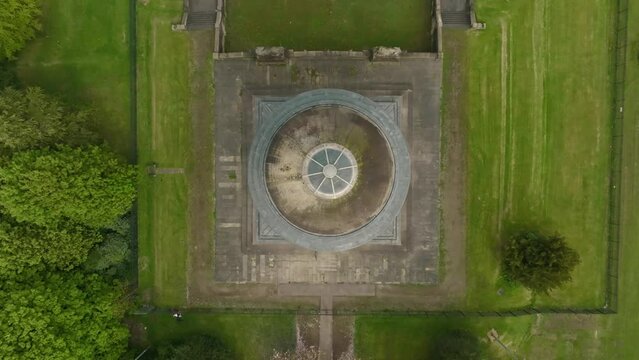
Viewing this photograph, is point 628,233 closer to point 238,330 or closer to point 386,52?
point 386,52

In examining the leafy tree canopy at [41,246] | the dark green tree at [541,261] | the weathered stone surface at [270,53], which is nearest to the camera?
the leafy tree canopy at [41,246]

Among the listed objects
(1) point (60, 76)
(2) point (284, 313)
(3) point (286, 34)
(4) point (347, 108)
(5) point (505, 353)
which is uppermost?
(3) point (286, 34)

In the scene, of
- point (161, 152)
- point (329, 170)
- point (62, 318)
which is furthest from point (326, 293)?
point (62, 318)

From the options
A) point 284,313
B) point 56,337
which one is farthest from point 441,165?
point 56,337

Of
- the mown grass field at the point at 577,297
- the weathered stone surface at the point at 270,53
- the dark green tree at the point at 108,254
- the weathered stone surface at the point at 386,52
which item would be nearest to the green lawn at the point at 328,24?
the weathered stone surface at the point at 270,53

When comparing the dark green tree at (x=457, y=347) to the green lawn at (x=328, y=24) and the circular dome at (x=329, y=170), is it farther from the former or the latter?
the green lawn at (x=328, y=24)

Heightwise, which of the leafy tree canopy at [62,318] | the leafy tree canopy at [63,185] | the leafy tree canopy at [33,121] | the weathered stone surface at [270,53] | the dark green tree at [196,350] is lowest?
the dark green tree at [196,350]

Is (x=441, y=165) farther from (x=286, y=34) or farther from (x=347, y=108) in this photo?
(x=286, y=34)
